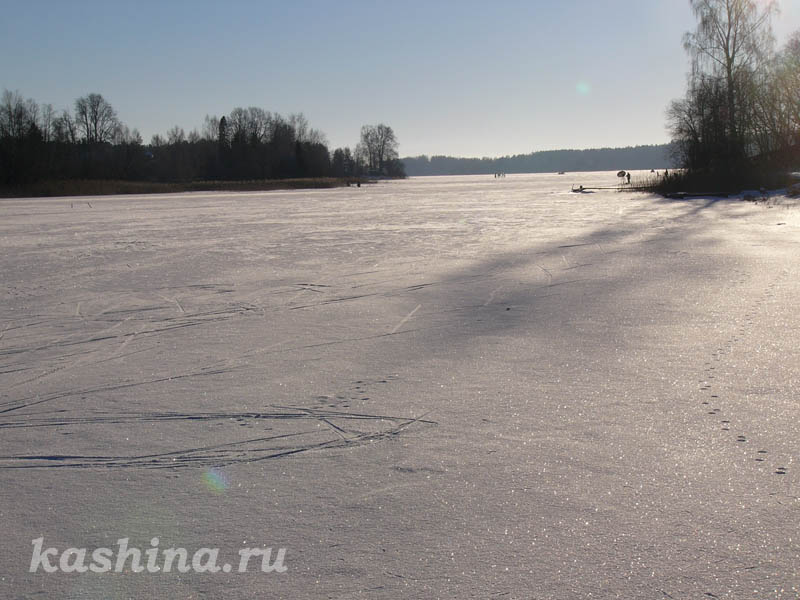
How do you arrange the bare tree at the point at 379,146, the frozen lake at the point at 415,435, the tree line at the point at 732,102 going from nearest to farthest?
1. the frozen lake at the point at 415,435
2. the tree line at the point at 732,102
3. the bare tree at the point at 379,146

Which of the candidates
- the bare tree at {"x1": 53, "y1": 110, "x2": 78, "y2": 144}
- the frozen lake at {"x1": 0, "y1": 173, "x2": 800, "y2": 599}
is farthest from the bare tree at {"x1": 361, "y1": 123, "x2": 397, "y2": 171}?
the frozen lake at {"x1": 0, "y1": 173, "x2": 800, "y2": 599}

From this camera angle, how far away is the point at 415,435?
9.99 feet

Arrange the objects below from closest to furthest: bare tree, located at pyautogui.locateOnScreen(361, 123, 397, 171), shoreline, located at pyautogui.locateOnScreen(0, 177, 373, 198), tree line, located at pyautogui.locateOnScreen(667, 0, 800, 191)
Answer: tree line, located at pyautogui.locateOnScreen(667, 0, 800, 191) < shoreline, located at pyautogui.locateOnScreen(0, 177, 373, 198) < bare tree, located at pyautogui.locateOnScreen(361, 123, 397, 171)

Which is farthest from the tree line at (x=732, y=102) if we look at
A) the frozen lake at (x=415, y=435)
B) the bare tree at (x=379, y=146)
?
the bare tree at (x=379, y=146)

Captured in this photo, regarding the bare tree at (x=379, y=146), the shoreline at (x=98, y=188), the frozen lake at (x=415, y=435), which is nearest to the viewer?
the frozen lake at (x=415, y=435)

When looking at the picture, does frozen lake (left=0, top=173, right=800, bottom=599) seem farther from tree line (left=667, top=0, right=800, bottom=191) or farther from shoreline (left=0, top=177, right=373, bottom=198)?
shoreline (left=0, top=177, right=373, bottom=198)

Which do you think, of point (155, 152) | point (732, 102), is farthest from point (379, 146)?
point (732, 102)

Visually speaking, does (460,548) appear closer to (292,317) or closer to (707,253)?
(292,317)

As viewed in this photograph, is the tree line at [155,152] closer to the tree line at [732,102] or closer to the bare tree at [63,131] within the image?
the bare tree at [63,131]

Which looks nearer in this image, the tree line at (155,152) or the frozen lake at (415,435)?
the frozen lake at (415,435)

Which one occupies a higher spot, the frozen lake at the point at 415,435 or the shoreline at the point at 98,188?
the shoreline at the point at 98,188

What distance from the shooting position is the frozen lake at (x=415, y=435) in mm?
2021

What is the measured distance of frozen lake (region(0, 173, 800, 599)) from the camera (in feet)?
6.63

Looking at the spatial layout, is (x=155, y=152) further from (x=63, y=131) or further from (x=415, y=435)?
(x=415, y=435)
